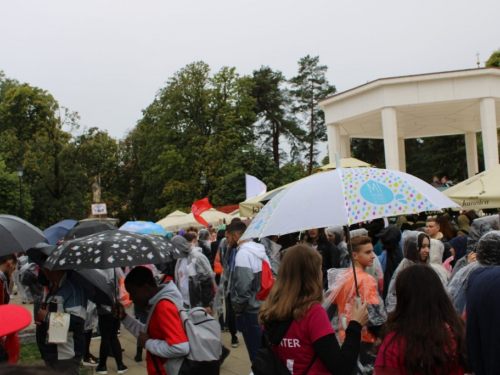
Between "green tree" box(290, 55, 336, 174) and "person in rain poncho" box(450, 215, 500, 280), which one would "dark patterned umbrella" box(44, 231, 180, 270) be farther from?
"green tree" box(290, 55, 336, 174)

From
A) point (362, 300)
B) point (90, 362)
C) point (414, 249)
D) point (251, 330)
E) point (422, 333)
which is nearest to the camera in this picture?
point (422, 333)

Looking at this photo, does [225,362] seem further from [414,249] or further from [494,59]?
[494,59]

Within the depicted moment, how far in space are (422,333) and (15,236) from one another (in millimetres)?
4329

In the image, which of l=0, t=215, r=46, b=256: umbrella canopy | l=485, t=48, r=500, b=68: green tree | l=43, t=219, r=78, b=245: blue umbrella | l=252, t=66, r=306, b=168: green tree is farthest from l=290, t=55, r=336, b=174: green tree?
l=0, t=215, r=46, b=256: umbrella canopy

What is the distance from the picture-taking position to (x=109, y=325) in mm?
7879

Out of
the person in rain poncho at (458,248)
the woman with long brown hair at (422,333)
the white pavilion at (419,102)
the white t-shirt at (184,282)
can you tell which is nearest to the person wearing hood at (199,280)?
the white t-shirt at (184,282)

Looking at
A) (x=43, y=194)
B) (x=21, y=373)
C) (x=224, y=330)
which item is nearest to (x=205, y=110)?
(x=43, y=194)

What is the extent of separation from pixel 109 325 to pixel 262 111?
48.7m

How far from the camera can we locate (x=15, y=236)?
219 inches

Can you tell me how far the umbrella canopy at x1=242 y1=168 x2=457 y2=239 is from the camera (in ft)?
13.4

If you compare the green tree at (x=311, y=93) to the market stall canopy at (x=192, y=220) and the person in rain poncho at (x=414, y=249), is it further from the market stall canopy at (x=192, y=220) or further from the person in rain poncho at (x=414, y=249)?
the person in rain poncho at (x=414, y=249)

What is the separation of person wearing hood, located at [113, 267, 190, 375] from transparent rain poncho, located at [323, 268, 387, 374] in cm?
156

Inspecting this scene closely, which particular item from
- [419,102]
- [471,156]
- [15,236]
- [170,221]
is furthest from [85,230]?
[471,156]

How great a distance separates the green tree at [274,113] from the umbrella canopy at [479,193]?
44.0m
